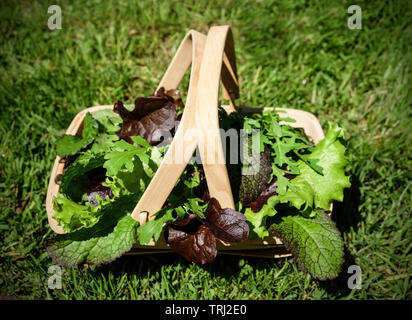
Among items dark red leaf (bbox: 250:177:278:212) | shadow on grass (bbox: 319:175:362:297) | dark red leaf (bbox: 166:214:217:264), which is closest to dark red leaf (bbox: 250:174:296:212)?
dark red leaf (bbox: 250:177:278:212)

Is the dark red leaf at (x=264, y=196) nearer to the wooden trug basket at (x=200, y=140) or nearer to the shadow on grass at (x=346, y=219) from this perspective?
the wooden trug basket at (x=200, y=140)

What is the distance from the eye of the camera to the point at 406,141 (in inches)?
95.7

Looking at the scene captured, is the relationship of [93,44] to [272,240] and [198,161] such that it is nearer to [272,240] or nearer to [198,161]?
[198,161]

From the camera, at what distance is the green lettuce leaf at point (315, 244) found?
1.49 meters

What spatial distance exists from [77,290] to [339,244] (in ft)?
4.86

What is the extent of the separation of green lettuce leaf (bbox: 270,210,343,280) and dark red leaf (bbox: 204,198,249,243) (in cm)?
26

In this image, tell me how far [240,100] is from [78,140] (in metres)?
1.32

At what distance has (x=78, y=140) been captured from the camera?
1.85m

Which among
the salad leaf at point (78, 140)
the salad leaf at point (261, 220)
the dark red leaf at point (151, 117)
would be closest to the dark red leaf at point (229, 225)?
the salad leaf at point (261, 220)

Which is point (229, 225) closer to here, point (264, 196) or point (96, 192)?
point (264, 196)

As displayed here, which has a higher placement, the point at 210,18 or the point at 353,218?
the point at 210,18

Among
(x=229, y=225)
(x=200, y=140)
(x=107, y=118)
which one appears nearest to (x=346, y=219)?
(x=229, y=225)
